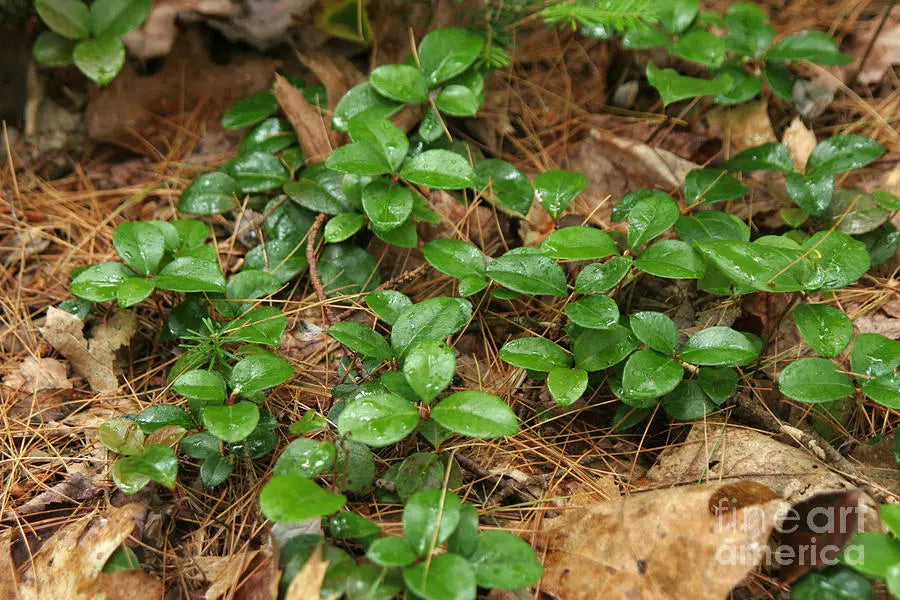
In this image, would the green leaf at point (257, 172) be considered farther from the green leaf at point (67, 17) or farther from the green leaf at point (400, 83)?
the green leaf at point (67, 17)

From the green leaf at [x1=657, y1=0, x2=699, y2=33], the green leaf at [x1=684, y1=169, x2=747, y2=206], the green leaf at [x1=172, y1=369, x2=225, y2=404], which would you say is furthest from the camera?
the green leaf at [x1=657, y1=0, x2=699, y2=33]

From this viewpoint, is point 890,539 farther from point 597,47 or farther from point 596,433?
point 597,47

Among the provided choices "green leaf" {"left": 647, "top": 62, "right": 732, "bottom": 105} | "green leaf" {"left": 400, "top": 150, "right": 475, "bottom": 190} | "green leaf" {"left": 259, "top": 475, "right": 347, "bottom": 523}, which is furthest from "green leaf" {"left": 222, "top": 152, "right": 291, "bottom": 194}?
"green leaf" {"left": 647, "top": 62, "right": 732, "bottom": 105}

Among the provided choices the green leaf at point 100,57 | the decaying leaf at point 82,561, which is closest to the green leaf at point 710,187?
the decaying leaf at point 82,561

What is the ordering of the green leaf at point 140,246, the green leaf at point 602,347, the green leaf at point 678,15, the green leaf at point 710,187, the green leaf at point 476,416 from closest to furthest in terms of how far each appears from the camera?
the green leaf at point 476,416 < the green leaf at point 602,347 < the green leaf at point 140,246 < the green leaf at point 710,187 < the green leaf at point 678,15

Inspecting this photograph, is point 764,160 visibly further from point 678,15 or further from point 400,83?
point 400,83

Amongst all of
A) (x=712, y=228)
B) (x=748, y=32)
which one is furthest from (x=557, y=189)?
(x=748, y=32)

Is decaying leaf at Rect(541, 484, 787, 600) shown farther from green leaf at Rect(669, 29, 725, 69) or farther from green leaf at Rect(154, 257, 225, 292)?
green leaf at Rect(669, 29, 725, 69)
